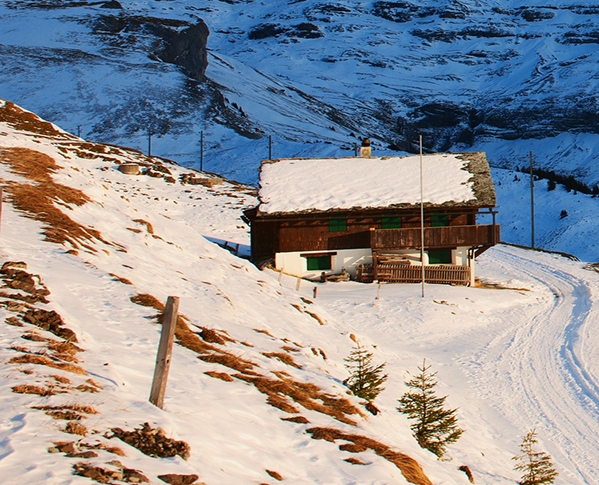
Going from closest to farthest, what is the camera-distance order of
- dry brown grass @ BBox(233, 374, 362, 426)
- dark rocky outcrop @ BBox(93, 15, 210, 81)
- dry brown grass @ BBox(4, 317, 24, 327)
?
dry brown grass @ BBox(4, 317, 24, 327), dry brown grass @ BBox(233, 374, 362, 426), dark rocky outcrop @ BBox(93, 15, 210, 81)

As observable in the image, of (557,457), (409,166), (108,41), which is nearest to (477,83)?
(108,41)

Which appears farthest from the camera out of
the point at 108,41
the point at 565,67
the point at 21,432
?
the point at 565,67

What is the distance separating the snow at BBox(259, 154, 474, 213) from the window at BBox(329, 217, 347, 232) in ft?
2.49

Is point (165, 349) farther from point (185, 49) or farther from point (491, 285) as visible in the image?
point (185, 49)

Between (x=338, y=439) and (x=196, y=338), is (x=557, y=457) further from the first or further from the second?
(x=196, y=338)

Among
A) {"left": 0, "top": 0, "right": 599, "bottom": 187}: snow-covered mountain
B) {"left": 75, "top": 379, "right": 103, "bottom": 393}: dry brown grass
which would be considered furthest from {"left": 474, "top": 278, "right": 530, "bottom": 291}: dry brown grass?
{"left": 0, "top": 0, "right": 599, "bottom": 187}: snow-covered mountain

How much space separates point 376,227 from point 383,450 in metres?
29.0

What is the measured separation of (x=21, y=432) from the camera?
26.2 feet

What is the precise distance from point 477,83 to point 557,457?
601 ft

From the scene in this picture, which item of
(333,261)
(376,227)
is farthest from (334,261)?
(376,227)

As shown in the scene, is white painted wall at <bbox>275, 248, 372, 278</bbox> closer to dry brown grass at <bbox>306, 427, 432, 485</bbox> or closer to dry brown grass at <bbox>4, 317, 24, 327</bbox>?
dry brown grass at <bbox>4, 317, 24, 327</bbox>

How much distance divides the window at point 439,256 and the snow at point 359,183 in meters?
2.51

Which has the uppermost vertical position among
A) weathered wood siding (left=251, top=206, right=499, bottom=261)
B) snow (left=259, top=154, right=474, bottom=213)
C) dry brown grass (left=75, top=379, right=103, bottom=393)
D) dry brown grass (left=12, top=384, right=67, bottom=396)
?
dry brown grass (left=12, top=384, right=67, bottom=396)

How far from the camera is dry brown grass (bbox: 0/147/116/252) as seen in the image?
63.7ft
